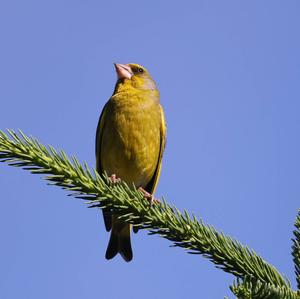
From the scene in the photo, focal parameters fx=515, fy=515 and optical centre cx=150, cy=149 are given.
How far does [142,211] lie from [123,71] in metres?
3.92

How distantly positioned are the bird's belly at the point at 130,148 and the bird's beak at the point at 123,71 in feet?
3.11

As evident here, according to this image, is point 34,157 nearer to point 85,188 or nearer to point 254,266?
point 85,188

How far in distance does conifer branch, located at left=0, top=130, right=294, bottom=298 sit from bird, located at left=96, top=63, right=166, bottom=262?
234cm

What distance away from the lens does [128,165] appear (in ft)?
16.3

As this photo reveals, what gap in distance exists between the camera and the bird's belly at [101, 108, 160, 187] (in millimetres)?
4969

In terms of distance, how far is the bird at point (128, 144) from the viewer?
16.3 feet

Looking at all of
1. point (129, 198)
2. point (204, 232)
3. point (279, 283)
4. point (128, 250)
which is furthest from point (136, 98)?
point (279, 283)

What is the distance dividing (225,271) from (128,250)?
2.90 m

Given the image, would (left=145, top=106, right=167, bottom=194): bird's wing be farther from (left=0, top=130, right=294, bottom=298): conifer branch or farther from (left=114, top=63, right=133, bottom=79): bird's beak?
(left=0, top=130, right=294, bottom=298): conifer branch

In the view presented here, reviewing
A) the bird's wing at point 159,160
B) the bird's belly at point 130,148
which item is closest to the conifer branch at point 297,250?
the bird's belly at point 130,148

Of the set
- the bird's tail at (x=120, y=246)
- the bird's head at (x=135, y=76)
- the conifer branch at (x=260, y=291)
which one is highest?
the bird's head at (x=135, y=76)

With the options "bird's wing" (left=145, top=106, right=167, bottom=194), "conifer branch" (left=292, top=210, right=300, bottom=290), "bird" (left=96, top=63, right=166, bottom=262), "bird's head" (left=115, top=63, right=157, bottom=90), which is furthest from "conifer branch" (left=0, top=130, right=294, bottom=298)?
"bird's head" (left=115, top=63, right=157, bottom=90)

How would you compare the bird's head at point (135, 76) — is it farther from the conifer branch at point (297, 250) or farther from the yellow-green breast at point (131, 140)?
the conifer branch at point (297, 250)

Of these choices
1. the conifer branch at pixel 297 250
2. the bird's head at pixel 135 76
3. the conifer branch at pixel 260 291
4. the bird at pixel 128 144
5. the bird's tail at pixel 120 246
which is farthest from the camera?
the bird's head at pixel 135 76
